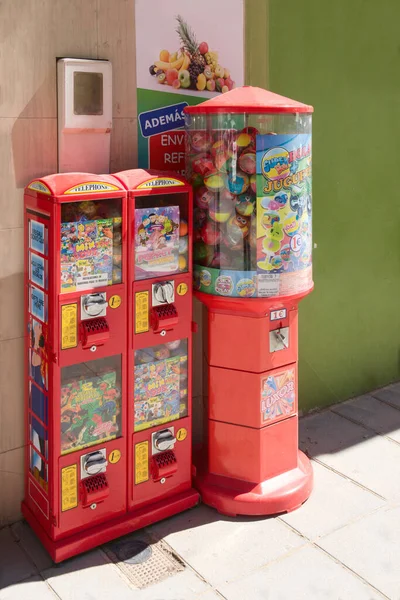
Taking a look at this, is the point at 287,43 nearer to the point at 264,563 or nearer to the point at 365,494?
the point at 365,494

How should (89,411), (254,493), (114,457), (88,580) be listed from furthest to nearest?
(254,493) → (114,457) → (89,411) → (88,580)

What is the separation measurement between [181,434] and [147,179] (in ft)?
4.71

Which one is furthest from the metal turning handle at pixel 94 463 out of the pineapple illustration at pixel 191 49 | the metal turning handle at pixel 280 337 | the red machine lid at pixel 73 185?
the pineapple illustration at pixel 191 49

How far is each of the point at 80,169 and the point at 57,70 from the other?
50cm

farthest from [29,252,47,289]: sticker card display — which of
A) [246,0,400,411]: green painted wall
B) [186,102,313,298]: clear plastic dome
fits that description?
A: [246,0,400,411]: green painted wall

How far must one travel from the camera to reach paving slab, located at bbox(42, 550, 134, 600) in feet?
12.0

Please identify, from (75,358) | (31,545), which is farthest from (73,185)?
(31,545)

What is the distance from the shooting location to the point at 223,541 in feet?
13.4

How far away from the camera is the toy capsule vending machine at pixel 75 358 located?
370 centimetres

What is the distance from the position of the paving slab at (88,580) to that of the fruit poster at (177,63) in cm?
213

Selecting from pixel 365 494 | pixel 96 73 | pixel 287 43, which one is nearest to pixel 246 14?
pixel 287 43

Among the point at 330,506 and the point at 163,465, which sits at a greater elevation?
the point at 163,465

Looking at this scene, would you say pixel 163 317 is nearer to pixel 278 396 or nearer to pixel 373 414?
pixel 278 396

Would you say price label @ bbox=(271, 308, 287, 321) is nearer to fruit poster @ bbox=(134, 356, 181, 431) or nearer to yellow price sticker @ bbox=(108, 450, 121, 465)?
fruit poster @ bbox=(134, 356, 181, 431)
